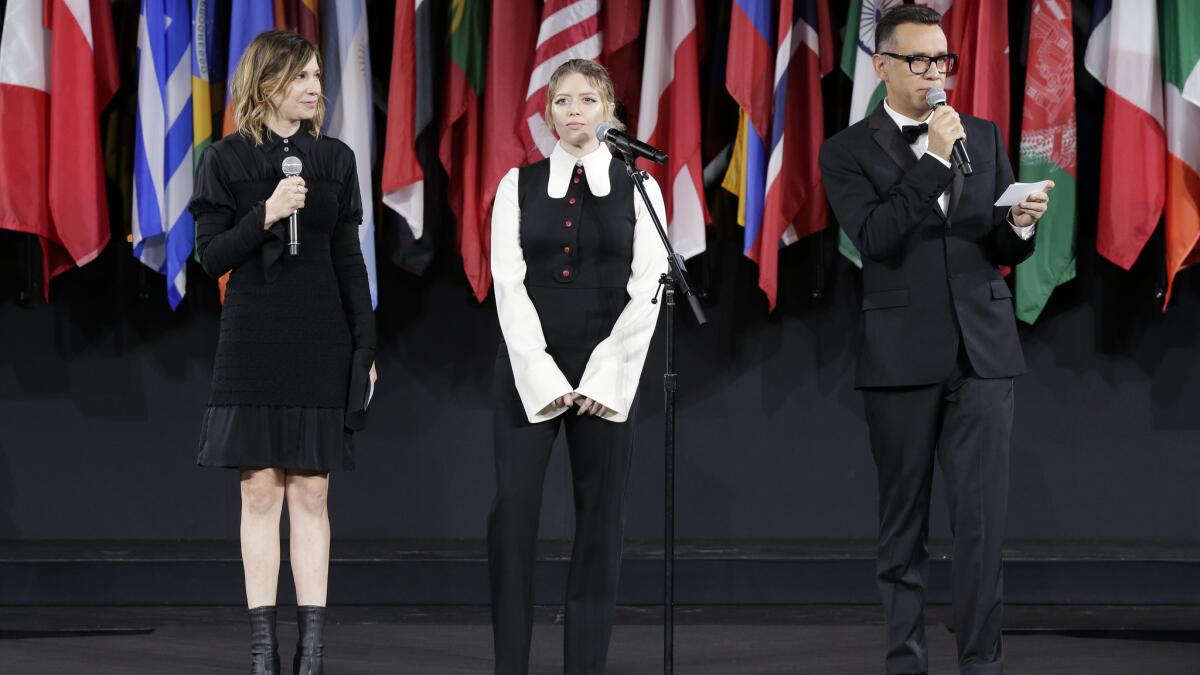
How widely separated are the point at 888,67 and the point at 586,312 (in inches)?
33.9

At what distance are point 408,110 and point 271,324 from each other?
5.44 feet

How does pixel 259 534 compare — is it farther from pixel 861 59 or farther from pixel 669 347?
pixel 861 59

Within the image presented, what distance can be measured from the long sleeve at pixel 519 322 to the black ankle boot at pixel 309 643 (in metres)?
0.79

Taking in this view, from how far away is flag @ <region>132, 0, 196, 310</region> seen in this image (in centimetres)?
489

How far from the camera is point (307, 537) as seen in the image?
3549mm

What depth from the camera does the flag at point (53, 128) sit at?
4.86 m

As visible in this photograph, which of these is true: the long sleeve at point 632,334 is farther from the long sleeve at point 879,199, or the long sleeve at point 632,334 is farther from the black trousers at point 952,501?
the black trousers at point 952,501

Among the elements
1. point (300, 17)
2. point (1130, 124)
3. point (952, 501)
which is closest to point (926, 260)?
point (952, 501)

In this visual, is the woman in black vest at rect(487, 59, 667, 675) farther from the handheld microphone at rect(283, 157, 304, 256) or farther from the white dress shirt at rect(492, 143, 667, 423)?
the handheld microphone at rect(283, 157, 304, 256)

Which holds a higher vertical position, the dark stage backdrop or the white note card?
the white note card

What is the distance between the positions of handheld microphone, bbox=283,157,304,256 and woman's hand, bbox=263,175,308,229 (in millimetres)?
18

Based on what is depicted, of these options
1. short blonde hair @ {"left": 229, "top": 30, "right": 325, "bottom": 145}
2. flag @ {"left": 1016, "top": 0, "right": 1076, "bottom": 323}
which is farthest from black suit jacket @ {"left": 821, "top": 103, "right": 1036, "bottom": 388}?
flag @ {"left": 1016, "top": 0, "right": 1076, "bottom": 323}

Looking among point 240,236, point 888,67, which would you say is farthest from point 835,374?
point 240,236

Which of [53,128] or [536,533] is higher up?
[53,128]
